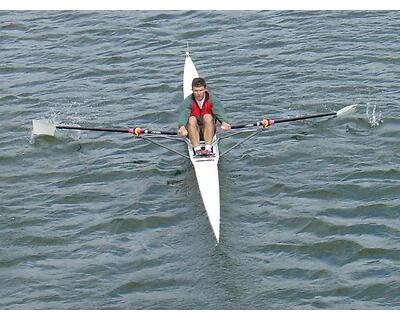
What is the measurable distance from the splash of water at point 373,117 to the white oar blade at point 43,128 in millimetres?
6341

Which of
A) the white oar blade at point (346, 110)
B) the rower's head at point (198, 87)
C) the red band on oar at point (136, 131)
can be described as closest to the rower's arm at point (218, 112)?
the rower's head at point (198, 87)

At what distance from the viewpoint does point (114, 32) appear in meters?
23.7

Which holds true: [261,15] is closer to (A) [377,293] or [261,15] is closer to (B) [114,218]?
(B) [114,218]

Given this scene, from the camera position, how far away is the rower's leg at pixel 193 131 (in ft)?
52.2

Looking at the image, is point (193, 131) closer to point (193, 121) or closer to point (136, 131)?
point (193, 121)

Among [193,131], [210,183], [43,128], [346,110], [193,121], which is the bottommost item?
[210,183]

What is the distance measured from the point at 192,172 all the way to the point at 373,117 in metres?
4.09

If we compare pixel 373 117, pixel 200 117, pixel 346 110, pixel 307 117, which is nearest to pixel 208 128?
pixel 200 117

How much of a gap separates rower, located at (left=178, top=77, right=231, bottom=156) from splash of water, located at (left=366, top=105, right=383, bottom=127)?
137 inches

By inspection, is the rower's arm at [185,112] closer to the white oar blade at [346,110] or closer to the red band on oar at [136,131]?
the red band on oar at [136,131]

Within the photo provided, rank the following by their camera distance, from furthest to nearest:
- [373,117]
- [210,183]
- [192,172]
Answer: [373,117], [192,172], [210,183]

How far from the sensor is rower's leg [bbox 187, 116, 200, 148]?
52.2ft

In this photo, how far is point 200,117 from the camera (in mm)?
16219

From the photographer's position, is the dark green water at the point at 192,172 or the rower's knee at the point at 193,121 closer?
the dark green water at the point at 192,172
